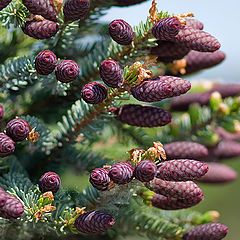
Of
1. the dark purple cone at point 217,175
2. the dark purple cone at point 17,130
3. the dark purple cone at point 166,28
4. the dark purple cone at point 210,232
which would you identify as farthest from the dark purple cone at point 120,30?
the dark purple cone at point 217,175

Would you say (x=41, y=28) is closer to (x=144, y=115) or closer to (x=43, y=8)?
(x=43, y=8)

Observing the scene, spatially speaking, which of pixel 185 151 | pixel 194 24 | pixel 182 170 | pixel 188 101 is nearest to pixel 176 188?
pixel 182 170

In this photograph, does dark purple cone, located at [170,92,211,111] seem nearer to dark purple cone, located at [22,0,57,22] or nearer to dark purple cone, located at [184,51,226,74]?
dark purple cone, located at [184,51,226,74]

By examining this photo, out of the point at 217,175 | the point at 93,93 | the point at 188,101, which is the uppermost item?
the point at 93,93

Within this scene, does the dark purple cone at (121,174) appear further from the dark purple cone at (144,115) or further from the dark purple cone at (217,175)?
the dark purple cone at (217,175)

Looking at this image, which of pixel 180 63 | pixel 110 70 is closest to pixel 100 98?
pixel 110 70

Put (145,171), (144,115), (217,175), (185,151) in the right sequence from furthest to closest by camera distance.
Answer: (217,175) < (185,151) < (144,115) < (145,171)
